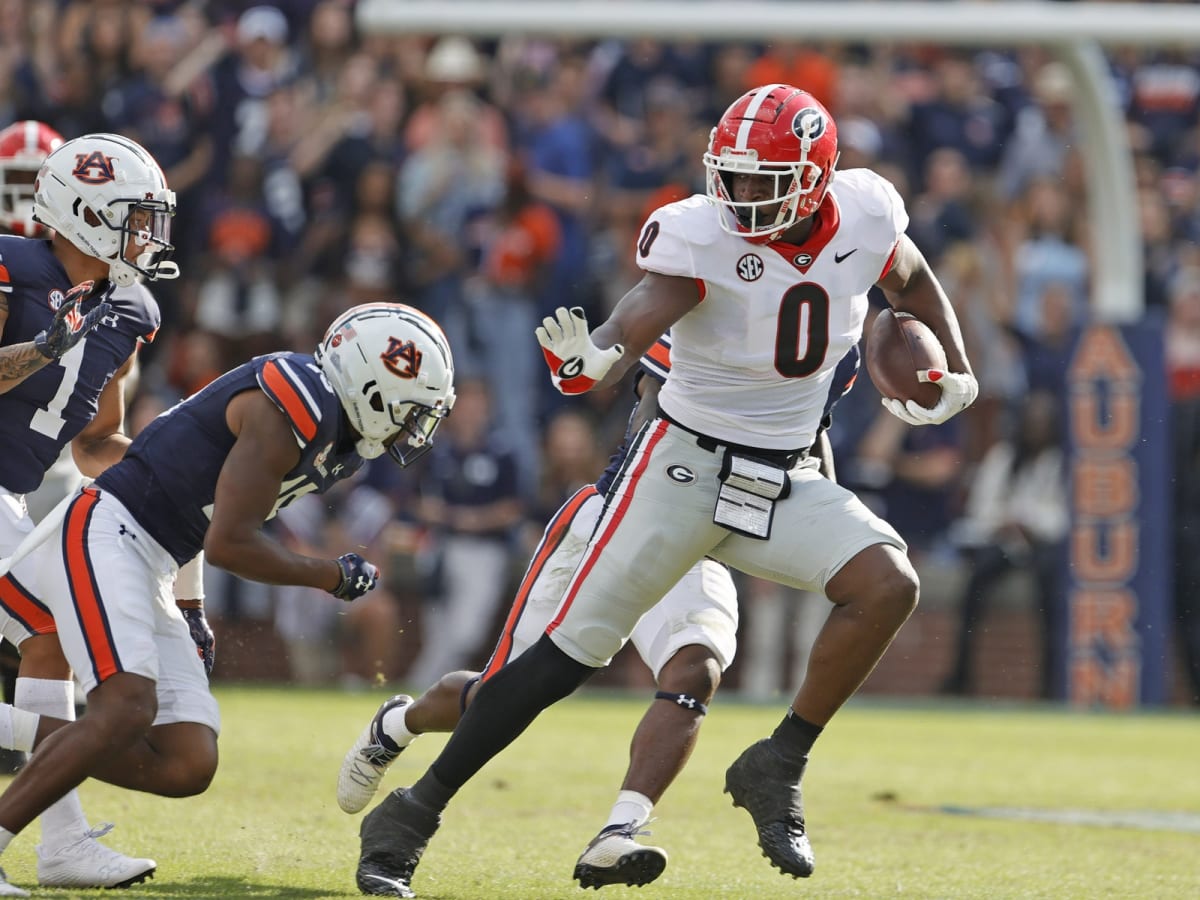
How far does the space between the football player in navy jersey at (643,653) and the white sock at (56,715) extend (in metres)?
0.74

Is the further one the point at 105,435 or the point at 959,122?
the point at 959,122

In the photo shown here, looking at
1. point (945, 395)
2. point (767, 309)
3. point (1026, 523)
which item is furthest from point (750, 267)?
point (1026, 523)

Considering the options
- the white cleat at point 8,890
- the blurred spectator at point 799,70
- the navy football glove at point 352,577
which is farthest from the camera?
the blurred spectator at point 799,70

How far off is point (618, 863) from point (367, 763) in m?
1.17

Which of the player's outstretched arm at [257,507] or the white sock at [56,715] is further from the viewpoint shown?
the white sock at [56,715]

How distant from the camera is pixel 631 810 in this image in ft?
15.8

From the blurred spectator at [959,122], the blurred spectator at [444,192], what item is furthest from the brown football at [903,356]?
the blurred spectator at [959,122]

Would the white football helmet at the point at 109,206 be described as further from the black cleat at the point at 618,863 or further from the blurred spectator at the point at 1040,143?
the blurred spectator at the point at 1040,143

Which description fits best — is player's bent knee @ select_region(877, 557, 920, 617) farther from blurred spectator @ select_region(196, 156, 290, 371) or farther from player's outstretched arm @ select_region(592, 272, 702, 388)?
blurred spectator @ select_region(196, 156, 290, 371)

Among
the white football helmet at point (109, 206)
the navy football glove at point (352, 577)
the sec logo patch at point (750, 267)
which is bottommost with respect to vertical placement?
the navy football glove at point (352, 577)

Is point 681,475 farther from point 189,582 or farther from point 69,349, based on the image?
point 69,349

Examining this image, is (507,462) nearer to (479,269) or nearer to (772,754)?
(479,269)

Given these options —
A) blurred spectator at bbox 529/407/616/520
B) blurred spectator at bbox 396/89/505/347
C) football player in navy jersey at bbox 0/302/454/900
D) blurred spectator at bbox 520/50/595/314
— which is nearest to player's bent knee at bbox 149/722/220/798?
football player in navy jersey at bbox 0/302/454/900

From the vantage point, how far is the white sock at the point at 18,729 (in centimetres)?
484
